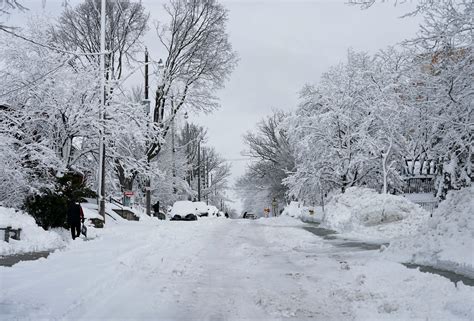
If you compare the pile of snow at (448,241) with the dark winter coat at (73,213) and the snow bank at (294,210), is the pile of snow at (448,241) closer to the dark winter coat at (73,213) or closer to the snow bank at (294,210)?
the dark winter coat at (73,213)

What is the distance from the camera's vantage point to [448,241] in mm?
10352

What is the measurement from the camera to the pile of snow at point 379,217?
19750 mm

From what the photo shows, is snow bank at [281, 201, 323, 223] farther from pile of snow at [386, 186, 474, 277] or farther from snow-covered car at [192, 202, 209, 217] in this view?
pile of snow at [386, 186, 474, 277]

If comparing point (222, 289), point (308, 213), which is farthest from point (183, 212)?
point (222, 289)

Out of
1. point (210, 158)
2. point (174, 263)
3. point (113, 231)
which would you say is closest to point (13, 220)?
point (174, 263)

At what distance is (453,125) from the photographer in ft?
44.8

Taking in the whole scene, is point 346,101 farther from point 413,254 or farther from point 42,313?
→ point 42,313

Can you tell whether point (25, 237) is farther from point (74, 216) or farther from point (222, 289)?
point (222, 289)

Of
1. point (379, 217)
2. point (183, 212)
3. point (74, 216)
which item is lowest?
point (183, 212)

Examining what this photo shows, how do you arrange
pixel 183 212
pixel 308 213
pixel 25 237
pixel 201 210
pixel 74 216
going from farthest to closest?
pixel 201 210 < pixel 183 212 < pixel 308 213 < pixel 74 216 < pixel 25 237

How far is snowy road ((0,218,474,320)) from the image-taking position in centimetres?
633

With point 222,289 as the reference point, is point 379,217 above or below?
above

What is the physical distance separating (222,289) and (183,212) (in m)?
29.6

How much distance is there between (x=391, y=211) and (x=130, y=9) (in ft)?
68.2
